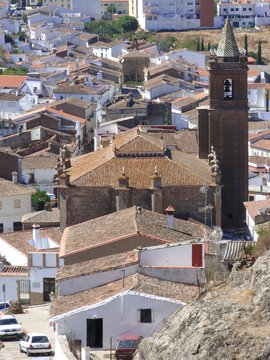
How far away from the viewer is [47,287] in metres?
36.7

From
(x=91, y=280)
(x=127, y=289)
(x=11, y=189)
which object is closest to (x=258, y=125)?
(x=11, y=189)

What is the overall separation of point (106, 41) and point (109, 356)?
381ft

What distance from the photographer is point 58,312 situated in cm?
2722

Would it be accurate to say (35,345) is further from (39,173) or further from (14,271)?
(39,173)

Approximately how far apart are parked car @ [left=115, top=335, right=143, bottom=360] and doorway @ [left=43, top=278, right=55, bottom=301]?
435 inches

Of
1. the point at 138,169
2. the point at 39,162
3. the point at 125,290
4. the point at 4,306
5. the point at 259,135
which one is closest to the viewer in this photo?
the point at 125,290

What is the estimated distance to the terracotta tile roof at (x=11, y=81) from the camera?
9875 centimetres

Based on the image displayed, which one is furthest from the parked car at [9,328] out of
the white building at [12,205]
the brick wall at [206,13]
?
the brick wall at [206,13]

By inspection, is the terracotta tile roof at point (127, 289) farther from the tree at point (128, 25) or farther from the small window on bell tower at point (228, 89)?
the tree at point (128, 25)

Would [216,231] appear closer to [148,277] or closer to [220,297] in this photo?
[148,277]

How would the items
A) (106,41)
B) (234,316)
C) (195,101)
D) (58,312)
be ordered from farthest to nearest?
(106,41)
(195,101)
(58,312)
(234,316)

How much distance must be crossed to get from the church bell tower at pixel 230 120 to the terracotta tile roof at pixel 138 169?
201 inches

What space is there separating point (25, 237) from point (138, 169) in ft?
12.3

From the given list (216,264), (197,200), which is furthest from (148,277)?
(197,200)
